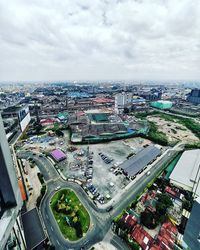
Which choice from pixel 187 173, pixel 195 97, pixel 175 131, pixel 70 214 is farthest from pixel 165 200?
pixel 195 97

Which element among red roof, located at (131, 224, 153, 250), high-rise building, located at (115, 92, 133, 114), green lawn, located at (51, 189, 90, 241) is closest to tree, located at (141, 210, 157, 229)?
red roof, located at (131, 224, 153, 250)

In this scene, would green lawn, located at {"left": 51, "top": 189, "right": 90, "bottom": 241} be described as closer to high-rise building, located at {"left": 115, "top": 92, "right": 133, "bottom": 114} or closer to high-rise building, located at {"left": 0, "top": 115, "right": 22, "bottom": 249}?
high-rise building, located at {"left": 0, "top": 115, "right": 22, "bottom": 249}

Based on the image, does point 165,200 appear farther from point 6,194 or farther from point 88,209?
point 6,194

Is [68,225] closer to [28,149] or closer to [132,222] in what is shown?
[132,222]

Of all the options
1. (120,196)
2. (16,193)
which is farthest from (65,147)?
(16,193)

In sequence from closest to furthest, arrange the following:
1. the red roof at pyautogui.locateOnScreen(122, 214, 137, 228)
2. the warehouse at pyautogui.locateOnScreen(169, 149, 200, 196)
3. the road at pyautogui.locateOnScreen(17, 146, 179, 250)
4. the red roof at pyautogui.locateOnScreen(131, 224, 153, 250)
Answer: the red roof at pyautogui.locateOnScreen(131, 224, 153, 250), the road at pyautogui.locateOnScreen(17, 146, 179, 250), the red roof at pyautogui.locateOnScreen(122, 214, 137, 228), the warehouse at pyautogui.locateOnScreen(169, 149, 200, 196)

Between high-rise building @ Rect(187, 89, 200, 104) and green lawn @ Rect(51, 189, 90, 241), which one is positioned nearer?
green lawn @ Rect(51, 189, 90, 241)

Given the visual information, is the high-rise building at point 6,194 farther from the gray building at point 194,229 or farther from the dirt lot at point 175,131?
the dirt lot at point 175,131
